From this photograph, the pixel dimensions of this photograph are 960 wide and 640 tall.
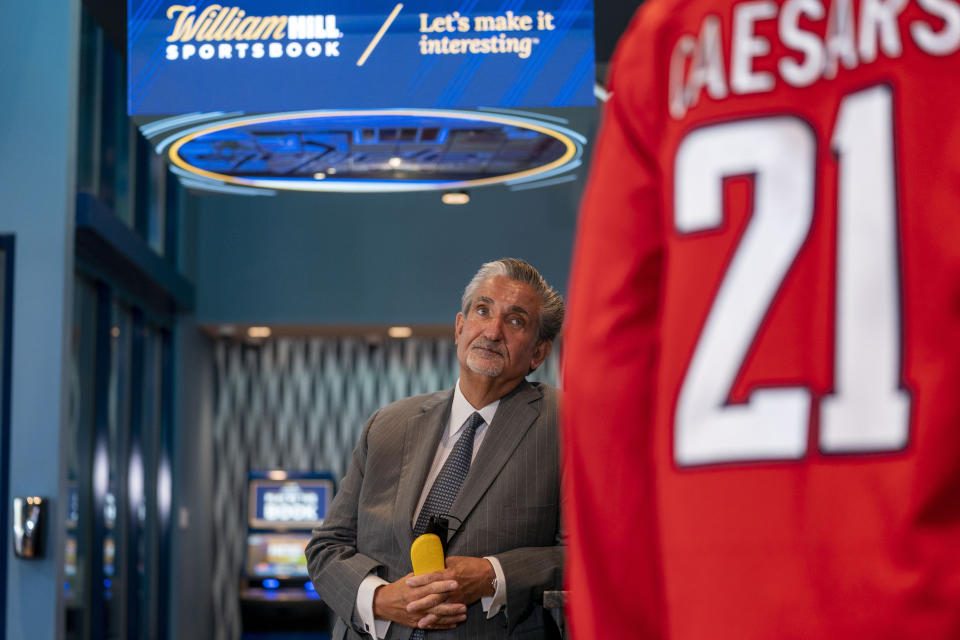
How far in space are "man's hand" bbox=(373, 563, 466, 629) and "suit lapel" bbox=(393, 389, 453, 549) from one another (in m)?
0.13

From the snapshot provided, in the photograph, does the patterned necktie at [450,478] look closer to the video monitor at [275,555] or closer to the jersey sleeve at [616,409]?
the jersey sleeve at [616,409]

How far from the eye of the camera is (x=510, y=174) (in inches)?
227

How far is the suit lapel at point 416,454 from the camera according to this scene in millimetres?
2293

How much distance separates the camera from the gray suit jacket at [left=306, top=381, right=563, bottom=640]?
89.4 inches

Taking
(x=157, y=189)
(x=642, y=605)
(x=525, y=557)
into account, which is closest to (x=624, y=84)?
(x=642, y=605)

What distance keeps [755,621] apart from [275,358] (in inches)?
360

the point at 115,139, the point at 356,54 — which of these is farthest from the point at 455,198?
the point at 356,54

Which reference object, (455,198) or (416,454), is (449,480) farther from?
(455,198)

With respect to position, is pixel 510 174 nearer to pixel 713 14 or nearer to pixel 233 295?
pixel 233 295

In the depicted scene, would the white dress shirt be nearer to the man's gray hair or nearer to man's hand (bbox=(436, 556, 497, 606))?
man's hand (bbox=(436, 556, 497, 606))

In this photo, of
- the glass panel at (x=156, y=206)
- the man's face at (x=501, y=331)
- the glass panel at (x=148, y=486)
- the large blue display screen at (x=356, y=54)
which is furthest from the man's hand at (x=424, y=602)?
the glass panel at (x=156, y=206)

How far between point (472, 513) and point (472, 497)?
36mm

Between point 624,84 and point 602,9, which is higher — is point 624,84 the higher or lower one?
the lower one

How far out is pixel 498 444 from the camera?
2.36m
